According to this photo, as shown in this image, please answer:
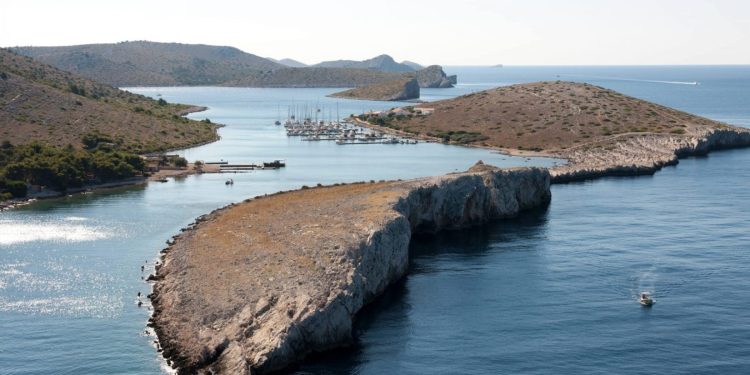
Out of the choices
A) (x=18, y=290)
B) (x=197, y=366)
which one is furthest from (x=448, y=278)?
(x=18, y=290)

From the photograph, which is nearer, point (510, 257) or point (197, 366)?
point (197, 366)

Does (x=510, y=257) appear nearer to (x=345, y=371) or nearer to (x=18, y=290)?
(x=345, y=371)

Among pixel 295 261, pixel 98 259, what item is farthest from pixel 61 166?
pixel 295 261

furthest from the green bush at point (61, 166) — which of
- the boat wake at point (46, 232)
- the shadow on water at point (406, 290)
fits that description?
the shadow on water at point (406, 290)

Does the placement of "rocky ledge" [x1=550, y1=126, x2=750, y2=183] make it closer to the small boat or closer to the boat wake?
the small boat

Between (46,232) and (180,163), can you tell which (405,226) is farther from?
(180,163)

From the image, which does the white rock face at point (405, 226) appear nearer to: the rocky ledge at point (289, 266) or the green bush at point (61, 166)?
the rocky ledge at point (289, 266)
